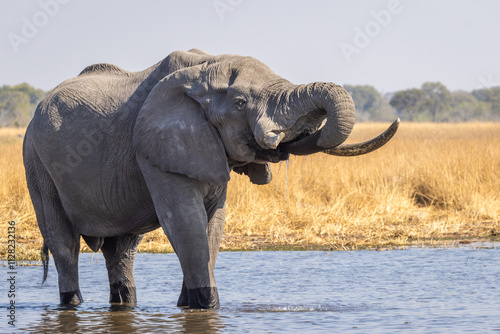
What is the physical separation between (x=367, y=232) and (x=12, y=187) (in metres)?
4.90

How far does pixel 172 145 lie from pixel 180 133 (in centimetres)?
10

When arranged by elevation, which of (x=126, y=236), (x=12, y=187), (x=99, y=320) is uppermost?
(x=12, y=187)

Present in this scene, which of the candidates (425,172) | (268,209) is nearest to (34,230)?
(268,209)

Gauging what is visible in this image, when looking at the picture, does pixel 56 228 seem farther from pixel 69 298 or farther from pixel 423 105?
pixel 423 105

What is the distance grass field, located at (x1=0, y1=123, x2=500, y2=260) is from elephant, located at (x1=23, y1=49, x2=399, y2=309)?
301 centimetres

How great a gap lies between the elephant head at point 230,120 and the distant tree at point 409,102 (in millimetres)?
57924

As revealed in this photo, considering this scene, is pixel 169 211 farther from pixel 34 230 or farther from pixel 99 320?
pixel 34 230

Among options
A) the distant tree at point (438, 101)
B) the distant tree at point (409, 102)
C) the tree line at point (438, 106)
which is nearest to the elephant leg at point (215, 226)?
the tree line at point (438, 106)

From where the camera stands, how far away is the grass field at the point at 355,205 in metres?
10.3

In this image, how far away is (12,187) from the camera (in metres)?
12.0

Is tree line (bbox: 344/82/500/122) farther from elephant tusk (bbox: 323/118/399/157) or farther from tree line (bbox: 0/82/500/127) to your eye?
elephant tusk (bbox: 323/118/399/157)

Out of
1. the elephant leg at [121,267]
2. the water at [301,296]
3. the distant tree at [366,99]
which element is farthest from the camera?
the distant tree at [366,99]

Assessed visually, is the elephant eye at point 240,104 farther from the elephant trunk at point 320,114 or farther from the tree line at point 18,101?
the tree line at point 18,101

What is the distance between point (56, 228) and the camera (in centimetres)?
692
